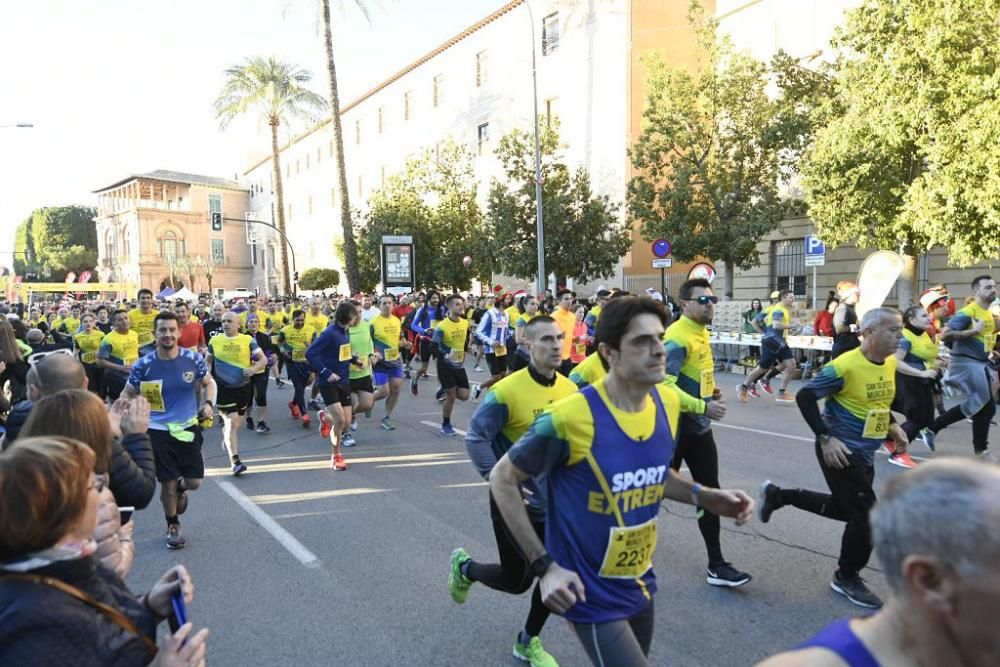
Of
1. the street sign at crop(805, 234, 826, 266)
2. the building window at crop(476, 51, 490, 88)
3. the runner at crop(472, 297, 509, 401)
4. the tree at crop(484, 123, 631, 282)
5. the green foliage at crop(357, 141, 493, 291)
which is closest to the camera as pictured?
the runner at crop(472, 297, 509, 401)

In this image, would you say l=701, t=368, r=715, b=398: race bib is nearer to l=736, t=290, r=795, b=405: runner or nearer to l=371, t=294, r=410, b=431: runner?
l=371, t=294, r=410, b=431: runner

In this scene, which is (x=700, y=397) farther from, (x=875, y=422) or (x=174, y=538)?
(x=174, y=538)

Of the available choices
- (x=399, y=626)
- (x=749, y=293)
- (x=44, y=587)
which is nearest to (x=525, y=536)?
(x=44, y=587)

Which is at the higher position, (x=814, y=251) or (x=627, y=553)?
(x=814, y=251)

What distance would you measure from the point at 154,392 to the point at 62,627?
430cm

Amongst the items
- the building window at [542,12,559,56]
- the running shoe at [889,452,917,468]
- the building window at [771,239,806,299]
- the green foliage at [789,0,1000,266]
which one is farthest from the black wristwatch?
the building window at [542,12,559,56]

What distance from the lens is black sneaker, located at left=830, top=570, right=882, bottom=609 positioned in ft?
13.5

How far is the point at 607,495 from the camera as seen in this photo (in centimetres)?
247

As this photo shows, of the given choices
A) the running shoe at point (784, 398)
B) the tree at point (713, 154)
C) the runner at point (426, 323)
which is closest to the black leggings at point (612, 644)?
the running shoe at point (784, 398)

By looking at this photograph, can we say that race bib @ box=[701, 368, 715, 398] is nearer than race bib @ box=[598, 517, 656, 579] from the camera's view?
No

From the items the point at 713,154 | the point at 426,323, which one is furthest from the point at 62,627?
the point at 713,154

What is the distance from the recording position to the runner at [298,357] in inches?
441

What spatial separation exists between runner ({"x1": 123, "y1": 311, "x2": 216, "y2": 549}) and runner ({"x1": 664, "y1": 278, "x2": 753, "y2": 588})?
3.74 meters

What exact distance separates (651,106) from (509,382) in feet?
67.2
